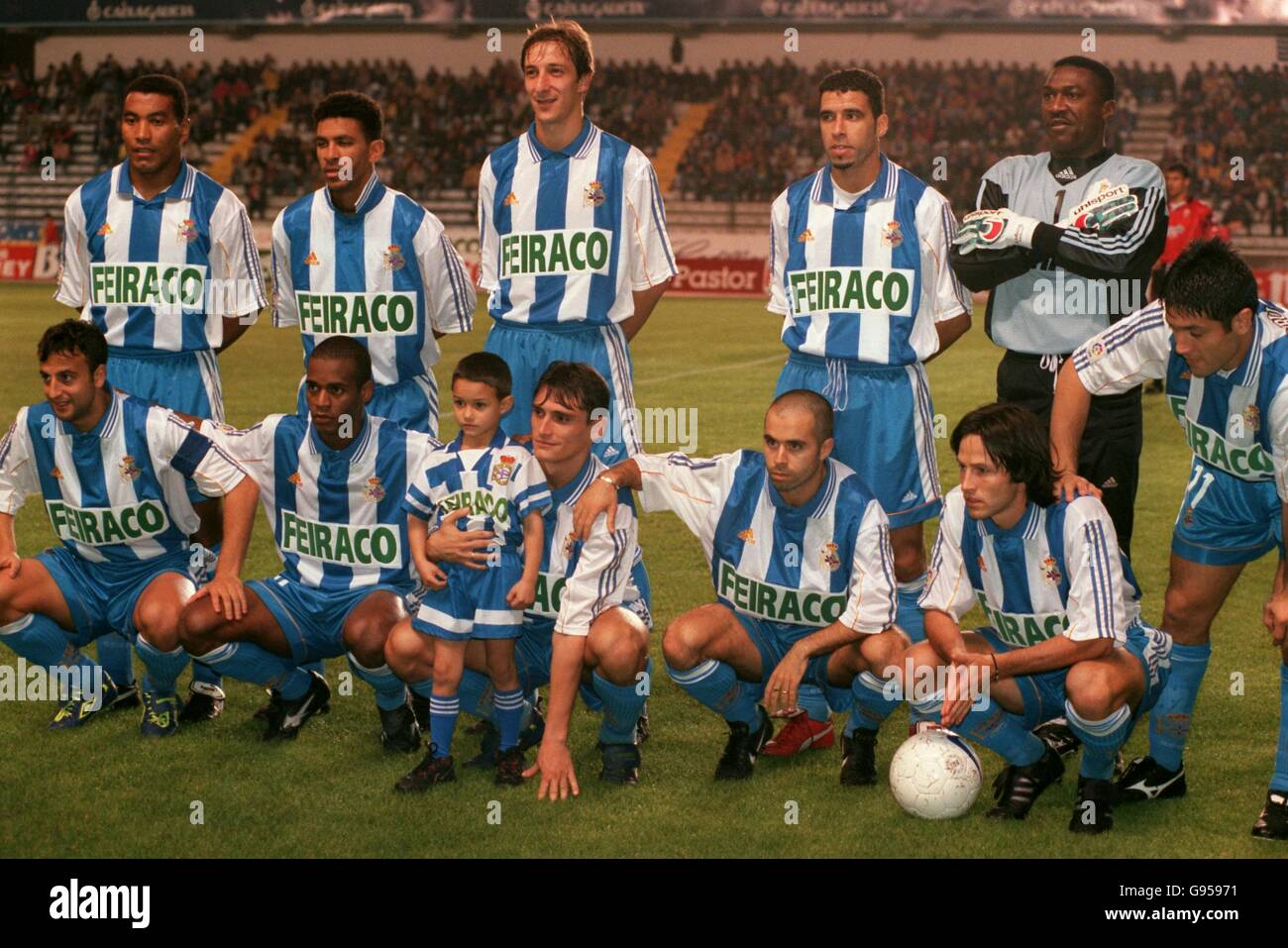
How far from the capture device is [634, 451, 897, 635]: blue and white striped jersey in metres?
4.80

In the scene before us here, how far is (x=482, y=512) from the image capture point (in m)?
4.96

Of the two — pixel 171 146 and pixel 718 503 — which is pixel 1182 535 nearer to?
pixel 718 503

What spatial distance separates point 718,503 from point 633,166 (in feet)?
4.86

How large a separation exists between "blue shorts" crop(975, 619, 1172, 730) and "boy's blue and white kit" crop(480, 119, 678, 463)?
1761 millimetres

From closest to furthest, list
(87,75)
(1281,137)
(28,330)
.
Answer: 1. (28,330)
2. (1281,137)
3. (87,75)

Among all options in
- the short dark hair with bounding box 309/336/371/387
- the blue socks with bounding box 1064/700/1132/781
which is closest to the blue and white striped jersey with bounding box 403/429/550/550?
the short dark hair with bounding box 309/336/371/387

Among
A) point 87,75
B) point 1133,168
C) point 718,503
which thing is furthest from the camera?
point 87,75

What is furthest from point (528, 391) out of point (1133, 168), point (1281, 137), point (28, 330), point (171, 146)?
point (1281, 137)

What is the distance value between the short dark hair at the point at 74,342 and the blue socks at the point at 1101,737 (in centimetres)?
351

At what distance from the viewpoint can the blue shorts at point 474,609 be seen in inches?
191

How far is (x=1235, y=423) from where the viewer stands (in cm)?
459

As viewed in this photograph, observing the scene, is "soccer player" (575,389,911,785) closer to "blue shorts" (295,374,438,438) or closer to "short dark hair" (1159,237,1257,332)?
"short dark hair" (1159,237,1257,332)

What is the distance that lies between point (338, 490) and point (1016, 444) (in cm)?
238

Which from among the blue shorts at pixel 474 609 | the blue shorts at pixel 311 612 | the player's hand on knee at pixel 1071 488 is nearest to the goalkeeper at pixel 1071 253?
the player's hand on knee at pixel 1071 488
